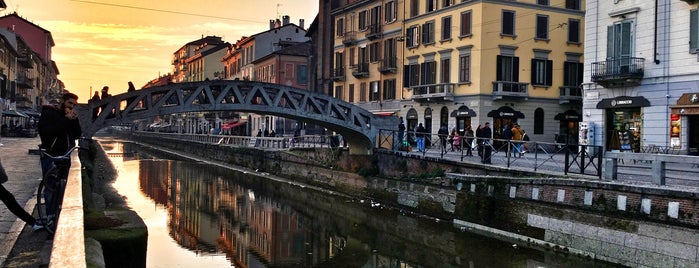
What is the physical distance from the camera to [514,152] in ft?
59.8

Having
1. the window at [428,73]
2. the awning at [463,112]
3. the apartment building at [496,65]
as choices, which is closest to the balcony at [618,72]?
the apartment building at [496,65]

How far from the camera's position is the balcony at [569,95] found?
35094mm

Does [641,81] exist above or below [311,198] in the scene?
above

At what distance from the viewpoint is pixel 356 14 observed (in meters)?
45.6

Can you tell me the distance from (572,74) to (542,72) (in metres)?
2.10

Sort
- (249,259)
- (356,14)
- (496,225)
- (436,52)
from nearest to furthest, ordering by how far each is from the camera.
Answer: (249,259) → (496,225) → (436,52) → (356,14)

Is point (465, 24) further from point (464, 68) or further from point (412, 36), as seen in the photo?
point (412, 36)

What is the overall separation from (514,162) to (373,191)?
7179mm

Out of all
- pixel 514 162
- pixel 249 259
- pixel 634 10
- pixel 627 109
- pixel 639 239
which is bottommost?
pixel 249 259

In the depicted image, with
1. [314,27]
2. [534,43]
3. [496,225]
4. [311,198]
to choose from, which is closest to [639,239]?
[496,225]

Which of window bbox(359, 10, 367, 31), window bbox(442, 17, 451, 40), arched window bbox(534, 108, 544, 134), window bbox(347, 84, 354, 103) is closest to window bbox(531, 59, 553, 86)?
arched window bbox(534, 108, 544, 134)

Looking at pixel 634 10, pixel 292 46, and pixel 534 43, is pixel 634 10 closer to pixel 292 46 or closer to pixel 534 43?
pixel 534 43

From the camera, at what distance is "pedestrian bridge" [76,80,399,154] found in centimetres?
2342

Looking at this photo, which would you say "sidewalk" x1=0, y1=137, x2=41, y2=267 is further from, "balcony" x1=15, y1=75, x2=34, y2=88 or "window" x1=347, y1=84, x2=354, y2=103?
"balcony" x1=15, y1=75, x2=34, y2=88
